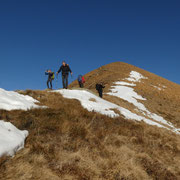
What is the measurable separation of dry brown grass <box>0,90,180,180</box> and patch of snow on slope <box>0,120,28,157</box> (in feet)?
0.47

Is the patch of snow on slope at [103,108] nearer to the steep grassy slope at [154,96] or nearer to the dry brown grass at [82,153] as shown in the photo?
the dry brown grass at [82,153]

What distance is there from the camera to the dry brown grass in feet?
10.4

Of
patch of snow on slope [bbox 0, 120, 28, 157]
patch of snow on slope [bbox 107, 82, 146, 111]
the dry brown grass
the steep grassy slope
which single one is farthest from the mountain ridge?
patch of snow on slope [bbox 107, 82, 146, 111]

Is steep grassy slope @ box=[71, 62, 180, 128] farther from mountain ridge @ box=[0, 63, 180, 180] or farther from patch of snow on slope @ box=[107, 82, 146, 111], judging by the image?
mountain ridge @ box=[0, 63, 180, 180]

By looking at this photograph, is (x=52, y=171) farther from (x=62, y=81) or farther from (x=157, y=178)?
(x=62, y=81)

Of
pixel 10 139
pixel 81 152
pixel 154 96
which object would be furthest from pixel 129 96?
pixel 10 139

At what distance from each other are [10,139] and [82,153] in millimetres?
1734

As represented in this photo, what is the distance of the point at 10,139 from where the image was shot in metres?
3.65

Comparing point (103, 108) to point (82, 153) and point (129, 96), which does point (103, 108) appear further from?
point (129, 96)

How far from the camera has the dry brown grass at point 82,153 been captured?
10.4 feet

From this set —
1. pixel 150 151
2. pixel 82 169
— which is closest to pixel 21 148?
pixel 82 169

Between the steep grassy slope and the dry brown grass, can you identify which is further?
the steep grassy slope

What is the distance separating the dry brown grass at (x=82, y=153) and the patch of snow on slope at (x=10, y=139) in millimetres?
142

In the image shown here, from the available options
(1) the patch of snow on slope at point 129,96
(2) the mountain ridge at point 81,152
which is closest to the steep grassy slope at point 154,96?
(1) the patch of snow on slope at point 129,96
